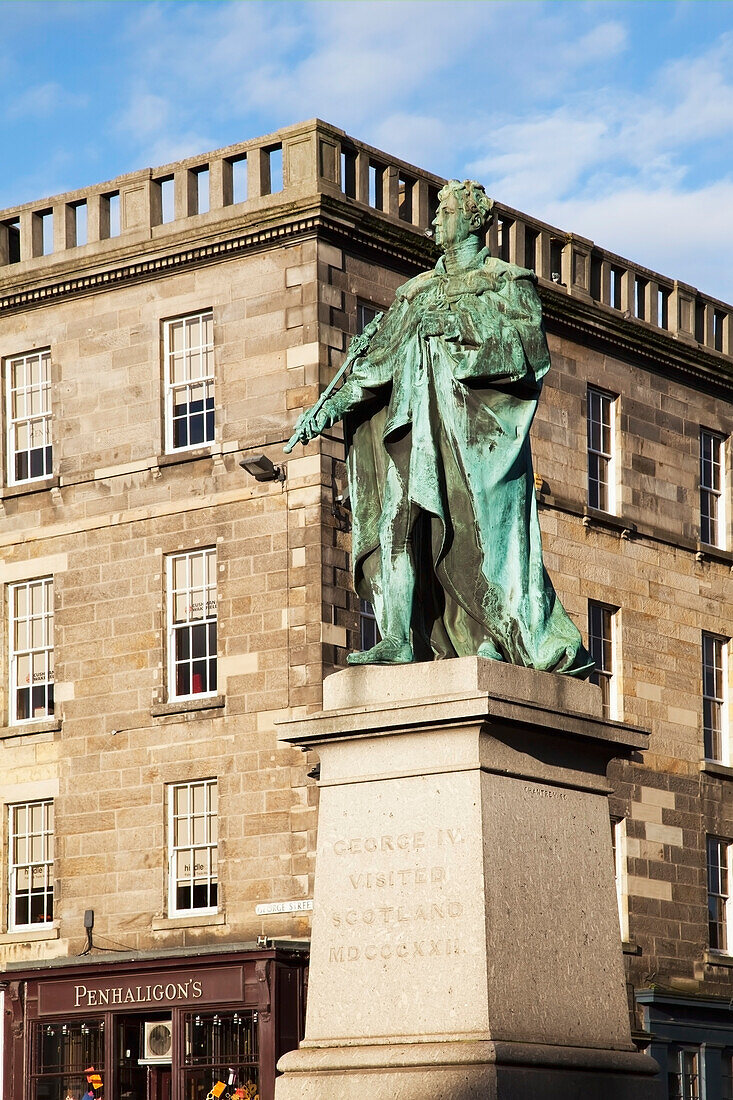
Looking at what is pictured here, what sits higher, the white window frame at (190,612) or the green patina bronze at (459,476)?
the white window frame at (190,612)

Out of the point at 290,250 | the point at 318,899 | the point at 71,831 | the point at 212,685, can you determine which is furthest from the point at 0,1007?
the point at 318,899

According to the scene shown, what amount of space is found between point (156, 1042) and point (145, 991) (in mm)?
844

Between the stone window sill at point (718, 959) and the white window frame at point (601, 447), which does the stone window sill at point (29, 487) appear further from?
the stone window sill at point (718, 959)

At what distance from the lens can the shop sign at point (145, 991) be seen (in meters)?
31.9

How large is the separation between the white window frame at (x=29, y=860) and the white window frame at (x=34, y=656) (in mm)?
1318

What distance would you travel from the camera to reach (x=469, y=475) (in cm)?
1270

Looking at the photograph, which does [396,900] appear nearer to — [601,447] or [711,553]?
[601,447]

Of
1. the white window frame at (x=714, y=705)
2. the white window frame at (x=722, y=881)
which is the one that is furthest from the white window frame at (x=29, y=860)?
the white window frame at (x=714, y=705)

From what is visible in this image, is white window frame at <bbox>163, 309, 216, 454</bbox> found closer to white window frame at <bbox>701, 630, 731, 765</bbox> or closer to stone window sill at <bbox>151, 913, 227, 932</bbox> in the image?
stone window sill at <bbox>151, 913, 227, 932</bbox>

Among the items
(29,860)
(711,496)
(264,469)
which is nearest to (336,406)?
(264,469)

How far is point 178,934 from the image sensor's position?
32.7 meters

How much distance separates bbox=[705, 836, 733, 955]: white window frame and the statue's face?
27.0 m

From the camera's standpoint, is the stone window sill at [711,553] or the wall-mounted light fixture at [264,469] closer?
the wall-mounted light fixture at [264,469]

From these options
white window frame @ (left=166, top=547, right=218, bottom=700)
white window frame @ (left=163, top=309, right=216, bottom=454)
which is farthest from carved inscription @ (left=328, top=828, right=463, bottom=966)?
white window frame @ (left=163, top=309, right=216, bottom=454)
